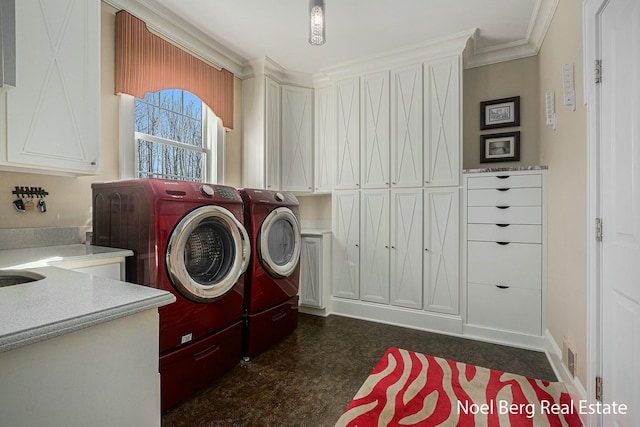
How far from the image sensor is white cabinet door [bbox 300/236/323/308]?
3.27 m

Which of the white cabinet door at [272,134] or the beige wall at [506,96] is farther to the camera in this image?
the white cabinet door at [272,134]

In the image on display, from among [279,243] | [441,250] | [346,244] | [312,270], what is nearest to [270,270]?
[279,243]

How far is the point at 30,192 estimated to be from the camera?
6.09ft

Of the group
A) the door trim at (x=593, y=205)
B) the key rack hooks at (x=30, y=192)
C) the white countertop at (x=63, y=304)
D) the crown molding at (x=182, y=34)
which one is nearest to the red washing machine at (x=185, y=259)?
the key rack hooks at (x=30, y=192)

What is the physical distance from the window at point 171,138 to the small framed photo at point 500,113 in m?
2.65

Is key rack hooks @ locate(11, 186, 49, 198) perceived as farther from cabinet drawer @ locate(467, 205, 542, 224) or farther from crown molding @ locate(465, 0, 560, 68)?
crown molding @ locate(465, 0, 560, 68)

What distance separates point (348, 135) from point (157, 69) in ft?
6.05

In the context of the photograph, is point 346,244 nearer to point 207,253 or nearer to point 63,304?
point 207,253

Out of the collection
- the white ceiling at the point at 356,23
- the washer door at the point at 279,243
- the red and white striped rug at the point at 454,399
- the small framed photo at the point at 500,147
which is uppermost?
the white ceiling at the point at 356,23

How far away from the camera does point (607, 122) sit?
54.1 inches

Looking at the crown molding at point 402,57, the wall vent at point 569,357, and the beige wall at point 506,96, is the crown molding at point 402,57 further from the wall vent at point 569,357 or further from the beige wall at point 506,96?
the wall vent at point 569,357

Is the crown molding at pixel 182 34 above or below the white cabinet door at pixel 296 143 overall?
above

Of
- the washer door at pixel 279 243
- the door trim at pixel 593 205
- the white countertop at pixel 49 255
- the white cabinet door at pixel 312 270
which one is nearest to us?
the white countertop at pixel 49 255

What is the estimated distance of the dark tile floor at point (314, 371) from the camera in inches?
66.4
